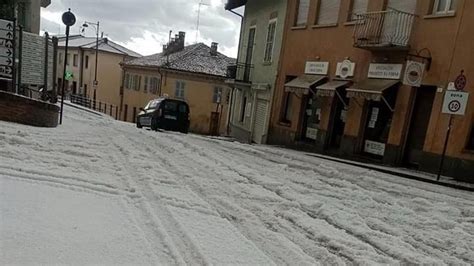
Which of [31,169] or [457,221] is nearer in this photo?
[31,169]

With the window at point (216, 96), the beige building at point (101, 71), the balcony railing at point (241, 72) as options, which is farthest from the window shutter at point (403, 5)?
the beige building at point (101, 71)

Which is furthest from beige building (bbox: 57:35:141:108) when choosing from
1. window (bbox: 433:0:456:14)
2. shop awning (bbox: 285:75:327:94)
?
window (bbox: 433:0:456:14)

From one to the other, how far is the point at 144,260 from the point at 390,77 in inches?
450

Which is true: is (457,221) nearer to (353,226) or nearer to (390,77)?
(353,226)

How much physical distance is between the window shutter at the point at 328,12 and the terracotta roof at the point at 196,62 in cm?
2114

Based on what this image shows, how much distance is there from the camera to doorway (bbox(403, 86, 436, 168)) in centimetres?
1230

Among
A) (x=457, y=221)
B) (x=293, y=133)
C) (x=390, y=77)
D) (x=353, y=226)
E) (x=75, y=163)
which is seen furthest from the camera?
(x=293, y=133)

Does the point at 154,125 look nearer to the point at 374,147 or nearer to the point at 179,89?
the point at 374,147

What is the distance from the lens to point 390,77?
43.2 ft

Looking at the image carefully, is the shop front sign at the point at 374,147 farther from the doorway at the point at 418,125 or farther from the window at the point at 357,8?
the window at the point at 357,8

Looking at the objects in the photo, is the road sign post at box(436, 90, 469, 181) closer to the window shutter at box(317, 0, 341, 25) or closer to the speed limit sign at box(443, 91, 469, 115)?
the speed limit sign at box(443, 91, 469, 115)

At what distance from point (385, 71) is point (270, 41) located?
27.7ft

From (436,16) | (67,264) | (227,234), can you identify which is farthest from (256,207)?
(436,16)

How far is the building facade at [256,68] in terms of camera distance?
1989cm
